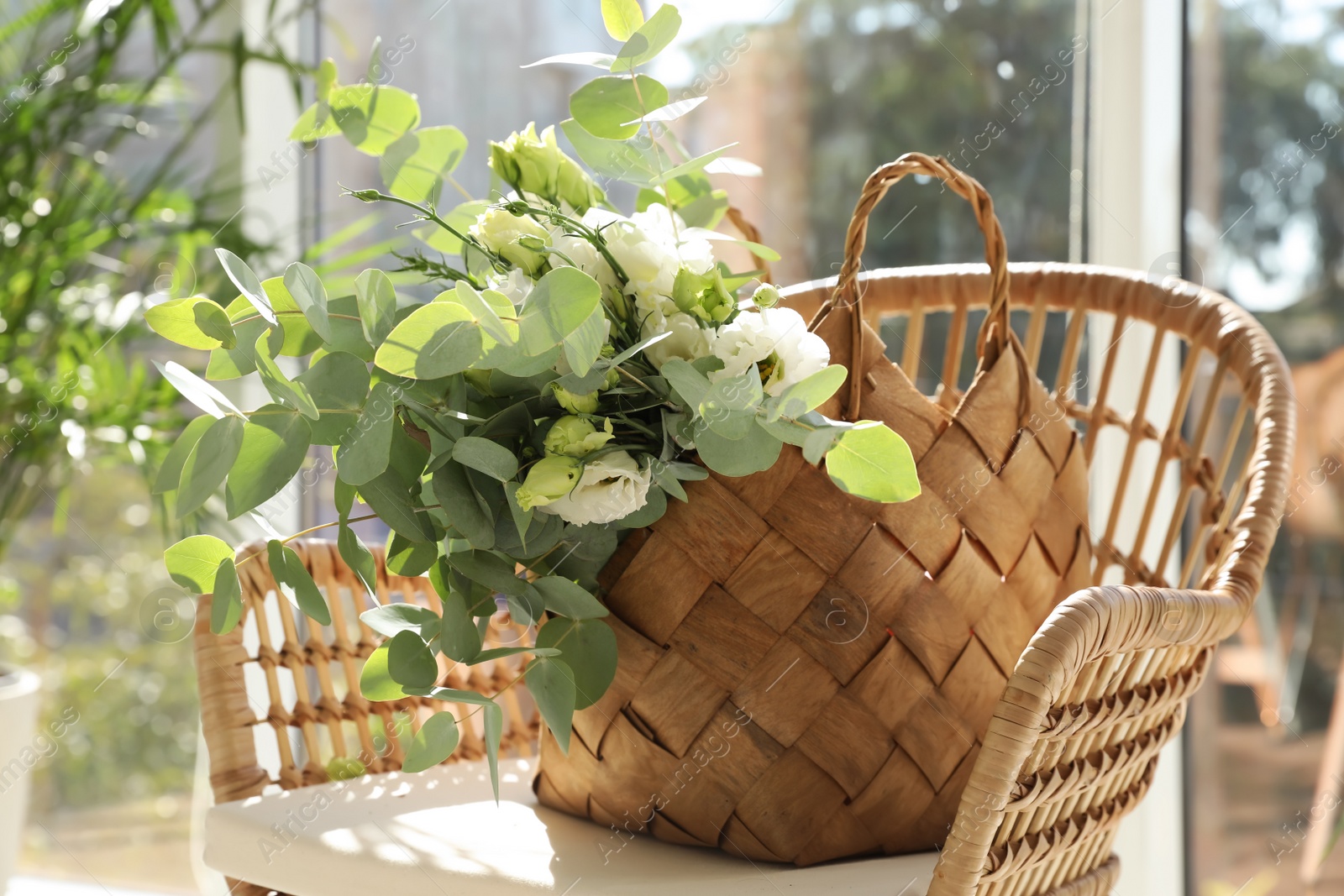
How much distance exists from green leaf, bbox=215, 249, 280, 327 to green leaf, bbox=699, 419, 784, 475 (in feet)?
0.68

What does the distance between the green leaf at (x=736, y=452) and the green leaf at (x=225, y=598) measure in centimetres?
26

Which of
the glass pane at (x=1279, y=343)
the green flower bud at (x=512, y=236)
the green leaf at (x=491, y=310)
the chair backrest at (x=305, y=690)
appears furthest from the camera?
the glass pane at (x=1279, y=343)

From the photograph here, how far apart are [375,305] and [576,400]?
0.10 metres

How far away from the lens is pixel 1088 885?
1.97 ft

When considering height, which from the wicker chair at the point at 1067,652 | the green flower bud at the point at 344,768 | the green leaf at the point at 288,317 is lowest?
the green flower bud at the point at 344,768

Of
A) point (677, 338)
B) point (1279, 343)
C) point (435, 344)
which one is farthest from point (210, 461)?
point (1279, 343)

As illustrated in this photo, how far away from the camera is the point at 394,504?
1.64ft

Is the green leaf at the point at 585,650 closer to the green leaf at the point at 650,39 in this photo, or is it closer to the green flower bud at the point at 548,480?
the green flower bud at the point at 548,480

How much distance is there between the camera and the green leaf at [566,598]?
512 millimetres

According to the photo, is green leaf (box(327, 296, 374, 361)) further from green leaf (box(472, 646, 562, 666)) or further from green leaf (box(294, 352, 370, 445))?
green leaf (box(472, 646, 562, 666))

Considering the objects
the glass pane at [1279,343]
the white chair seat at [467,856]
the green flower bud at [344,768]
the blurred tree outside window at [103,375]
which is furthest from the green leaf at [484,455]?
the glass pane at [1279,343]

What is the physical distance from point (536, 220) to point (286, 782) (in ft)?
1.40

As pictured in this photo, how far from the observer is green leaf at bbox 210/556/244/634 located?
539mm

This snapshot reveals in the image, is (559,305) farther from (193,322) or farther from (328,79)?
(328,79)
